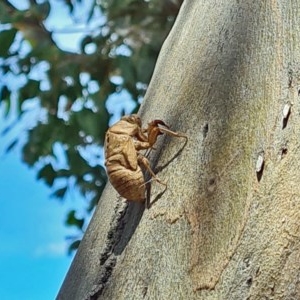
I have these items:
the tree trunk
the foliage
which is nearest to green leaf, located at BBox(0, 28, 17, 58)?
the foliage

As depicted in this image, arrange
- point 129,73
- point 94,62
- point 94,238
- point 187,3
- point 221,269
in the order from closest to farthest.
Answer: point 221,269 < point 94,238 < point 187,3 < point 129,73 < point 94,62

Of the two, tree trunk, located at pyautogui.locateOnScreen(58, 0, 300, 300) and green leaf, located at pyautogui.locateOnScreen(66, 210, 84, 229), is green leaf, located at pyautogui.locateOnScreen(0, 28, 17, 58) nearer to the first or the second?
green leaf, located at pyautogui.locateOnScreen(66, 210, 84, 229)

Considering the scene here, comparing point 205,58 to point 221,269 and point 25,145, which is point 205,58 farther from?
point 25,145

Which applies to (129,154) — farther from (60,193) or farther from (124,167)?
(60,193)

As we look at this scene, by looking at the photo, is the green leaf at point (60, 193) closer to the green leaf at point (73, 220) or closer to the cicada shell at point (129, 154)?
the green leaf at point (73, 220)

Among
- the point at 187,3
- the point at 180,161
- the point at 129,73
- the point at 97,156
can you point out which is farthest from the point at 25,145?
the point at 180,161

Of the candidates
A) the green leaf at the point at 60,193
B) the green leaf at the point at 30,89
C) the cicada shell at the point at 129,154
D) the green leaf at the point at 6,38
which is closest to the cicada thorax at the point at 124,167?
the cicada shell at the point at 129,154

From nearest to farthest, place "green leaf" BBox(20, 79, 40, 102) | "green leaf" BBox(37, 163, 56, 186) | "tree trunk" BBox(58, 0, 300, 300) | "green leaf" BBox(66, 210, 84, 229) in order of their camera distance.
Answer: "tree trunk" BBox(58, 0, 300, 300) → "green leaf" BBox(20, 79, 40, 102) → "green leaf" BBox(37, 163, 56, 186) → "green leaf" BBox(66, 210, 84, 229)

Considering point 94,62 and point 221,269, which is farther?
point 94,62
